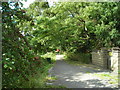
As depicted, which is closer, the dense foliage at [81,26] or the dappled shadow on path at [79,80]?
the dappled shadow on path at [79,80]

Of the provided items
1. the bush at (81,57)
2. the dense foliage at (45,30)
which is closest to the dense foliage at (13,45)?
the dense foliage at (45,30)

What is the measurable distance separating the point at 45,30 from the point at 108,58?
6441 mm

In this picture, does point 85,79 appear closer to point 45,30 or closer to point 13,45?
point 13,45

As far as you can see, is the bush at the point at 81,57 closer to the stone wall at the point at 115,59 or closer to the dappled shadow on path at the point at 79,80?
the stone wall at the point at 115,59

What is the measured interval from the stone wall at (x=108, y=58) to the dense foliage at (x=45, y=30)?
1.27 metres

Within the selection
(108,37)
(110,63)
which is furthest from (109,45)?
(110,63)

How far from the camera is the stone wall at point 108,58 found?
29.1ft

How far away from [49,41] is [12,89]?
10.4m

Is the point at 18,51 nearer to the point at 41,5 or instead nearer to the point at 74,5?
the point at 74,5

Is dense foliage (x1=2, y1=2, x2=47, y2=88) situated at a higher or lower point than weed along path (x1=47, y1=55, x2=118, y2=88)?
higher

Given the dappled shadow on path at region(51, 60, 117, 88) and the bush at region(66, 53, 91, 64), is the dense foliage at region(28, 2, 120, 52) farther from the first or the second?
the dappled shadow on path at region(51, 60, 117, 88)

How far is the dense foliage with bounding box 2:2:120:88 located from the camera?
357cm

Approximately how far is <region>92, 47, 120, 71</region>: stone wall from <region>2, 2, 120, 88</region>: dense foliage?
127cm

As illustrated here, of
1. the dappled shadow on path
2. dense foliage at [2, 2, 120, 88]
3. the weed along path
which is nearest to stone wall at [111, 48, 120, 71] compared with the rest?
the weed along path
